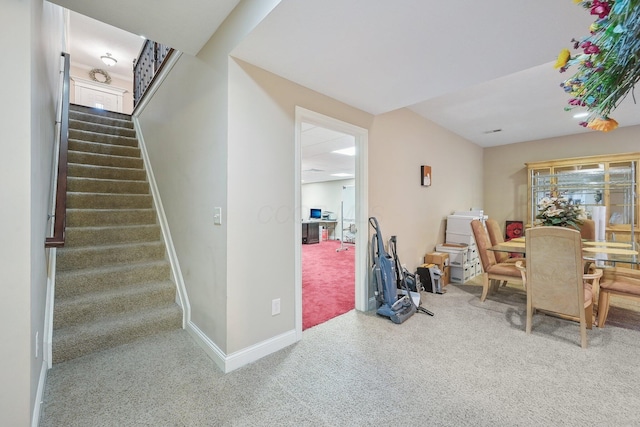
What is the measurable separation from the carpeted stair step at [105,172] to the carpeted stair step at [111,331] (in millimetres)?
2064

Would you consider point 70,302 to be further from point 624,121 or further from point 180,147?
point 624,121

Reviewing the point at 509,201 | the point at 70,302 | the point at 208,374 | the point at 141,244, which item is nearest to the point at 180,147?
the point at 141,244

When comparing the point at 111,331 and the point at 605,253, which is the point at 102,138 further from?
the point at 605,253

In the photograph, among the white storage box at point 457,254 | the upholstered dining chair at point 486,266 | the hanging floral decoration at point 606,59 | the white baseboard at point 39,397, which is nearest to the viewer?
the hanging floral decoration at point 606,59

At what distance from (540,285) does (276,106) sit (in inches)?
110

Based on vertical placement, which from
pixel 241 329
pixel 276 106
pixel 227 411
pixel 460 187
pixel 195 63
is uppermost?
pixel 195 63

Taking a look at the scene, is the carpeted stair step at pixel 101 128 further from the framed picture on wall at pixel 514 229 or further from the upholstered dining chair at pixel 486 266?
the framed picture on wall at pixel 514 229

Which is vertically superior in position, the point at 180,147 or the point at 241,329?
the point at 180,147

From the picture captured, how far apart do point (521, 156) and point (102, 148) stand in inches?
289

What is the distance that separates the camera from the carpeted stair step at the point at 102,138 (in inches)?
147

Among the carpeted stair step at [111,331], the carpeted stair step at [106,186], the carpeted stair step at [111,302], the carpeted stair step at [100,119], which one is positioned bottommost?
the carpeted stair step at [111,331]

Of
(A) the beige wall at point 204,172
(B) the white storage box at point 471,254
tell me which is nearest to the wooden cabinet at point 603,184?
(B) the white storage box at point 471,254

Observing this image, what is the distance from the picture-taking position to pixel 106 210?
306 centimetres

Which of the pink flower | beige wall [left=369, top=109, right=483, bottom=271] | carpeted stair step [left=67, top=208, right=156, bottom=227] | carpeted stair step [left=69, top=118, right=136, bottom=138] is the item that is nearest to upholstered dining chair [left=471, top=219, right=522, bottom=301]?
beige wall [left=369, top=109, right=483, bottom=271]
